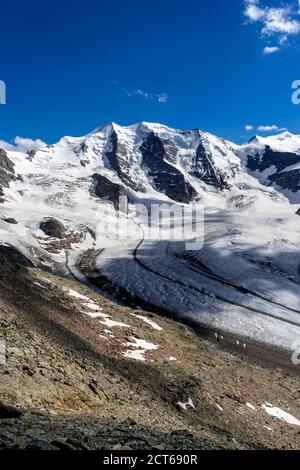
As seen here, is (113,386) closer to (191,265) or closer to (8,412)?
(8,412)

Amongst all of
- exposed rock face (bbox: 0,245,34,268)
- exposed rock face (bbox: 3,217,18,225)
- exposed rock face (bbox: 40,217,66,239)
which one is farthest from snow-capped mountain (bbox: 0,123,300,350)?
exposed rock face (bbox: 0,245,34,268)

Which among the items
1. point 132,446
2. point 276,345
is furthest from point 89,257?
point 132,446

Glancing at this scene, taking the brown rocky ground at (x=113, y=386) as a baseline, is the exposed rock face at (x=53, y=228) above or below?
above

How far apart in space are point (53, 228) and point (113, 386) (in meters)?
121

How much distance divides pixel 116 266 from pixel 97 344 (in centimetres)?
7991

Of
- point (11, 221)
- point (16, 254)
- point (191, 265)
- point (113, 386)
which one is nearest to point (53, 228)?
point (11, 221)

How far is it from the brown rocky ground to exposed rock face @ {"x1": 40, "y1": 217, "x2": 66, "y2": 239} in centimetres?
9798

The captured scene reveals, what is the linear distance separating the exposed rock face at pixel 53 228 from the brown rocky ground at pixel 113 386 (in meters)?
98.0

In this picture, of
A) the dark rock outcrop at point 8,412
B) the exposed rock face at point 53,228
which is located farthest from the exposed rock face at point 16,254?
the dark rock outcrop at point 8,412

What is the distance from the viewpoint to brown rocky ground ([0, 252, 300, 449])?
14.2 meters

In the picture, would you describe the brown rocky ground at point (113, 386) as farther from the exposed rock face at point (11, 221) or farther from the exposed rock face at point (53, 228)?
the exposed rock face at point (11, 221)

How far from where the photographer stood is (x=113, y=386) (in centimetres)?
2220

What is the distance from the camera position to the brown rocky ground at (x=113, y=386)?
14.2 metres

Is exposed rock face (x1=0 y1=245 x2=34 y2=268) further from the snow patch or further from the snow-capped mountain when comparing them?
the snow patch
